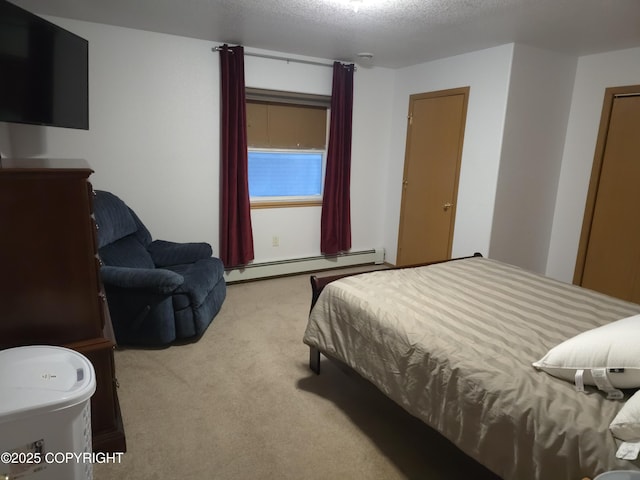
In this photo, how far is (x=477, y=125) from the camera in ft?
12.3

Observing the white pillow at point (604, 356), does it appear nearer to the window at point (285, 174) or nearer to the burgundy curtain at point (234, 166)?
the burgundy curtain at point (234, 166)

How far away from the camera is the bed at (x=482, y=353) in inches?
48.9

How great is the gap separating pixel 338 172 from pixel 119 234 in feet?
7.62

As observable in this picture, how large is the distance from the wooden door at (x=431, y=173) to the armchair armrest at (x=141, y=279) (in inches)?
108

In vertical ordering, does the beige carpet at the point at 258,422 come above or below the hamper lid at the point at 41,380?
below

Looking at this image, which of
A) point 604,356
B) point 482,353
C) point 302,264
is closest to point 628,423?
point 604,356

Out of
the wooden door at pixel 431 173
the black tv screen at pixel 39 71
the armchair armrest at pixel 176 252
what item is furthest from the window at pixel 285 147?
the black tv screen at pixel 39 71

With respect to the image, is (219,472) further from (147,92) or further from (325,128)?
(325,128)

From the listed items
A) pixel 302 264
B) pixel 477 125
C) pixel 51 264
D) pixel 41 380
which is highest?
pixel 477 125

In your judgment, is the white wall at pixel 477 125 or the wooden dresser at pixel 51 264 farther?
the white wall at pixel 477 125

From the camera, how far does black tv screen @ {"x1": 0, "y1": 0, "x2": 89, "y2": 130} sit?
1.92 metres

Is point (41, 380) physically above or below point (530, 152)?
below

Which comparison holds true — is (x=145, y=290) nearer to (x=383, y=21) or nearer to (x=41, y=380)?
(x=41, y=380)

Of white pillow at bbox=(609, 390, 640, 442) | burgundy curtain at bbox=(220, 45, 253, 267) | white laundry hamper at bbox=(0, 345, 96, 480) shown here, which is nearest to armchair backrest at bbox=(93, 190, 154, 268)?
burgundy curtain at bbox=(220, 45, 253, 267)
